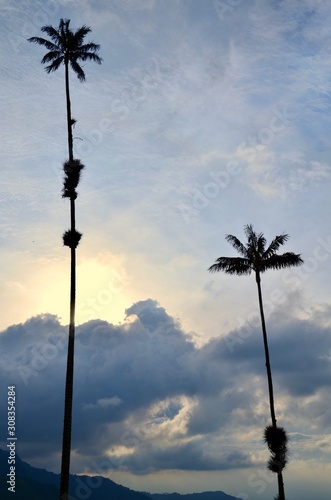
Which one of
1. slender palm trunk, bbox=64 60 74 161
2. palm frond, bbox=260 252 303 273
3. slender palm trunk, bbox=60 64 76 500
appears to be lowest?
slender palm trunk, bbox=60 64 76 500

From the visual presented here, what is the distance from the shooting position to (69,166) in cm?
3869

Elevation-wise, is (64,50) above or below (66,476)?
above

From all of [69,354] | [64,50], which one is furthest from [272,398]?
[64,50]

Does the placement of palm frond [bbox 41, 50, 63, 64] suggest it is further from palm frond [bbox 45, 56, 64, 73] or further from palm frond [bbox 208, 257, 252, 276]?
palm frond [bbox 208, 257, 252, 276]

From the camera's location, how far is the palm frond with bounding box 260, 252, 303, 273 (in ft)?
152

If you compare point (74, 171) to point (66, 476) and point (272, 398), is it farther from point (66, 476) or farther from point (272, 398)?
point (272, 398)

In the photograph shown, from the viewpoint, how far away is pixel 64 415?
31.8 m

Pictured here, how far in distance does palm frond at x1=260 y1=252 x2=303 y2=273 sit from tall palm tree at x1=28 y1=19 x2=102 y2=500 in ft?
57.3

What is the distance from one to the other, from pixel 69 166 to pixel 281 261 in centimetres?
1976

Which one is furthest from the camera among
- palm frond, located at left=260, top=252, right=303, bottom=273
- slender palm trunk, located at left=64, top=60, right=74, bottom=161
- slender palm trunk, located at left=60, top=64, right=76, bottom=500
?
palm frond, located at left=260, top=252, right=303, bottom=273

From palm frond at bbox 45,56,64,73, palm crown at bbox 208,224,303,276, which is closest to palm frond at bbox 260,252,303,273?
palm crown at bbox 208,224,303,276

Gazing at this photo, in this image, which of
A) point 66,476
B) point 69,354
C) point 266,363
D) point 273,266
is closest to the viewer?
point 66,476

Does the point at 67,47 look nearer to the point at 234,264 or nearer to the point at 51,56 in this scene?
the point at 51,56

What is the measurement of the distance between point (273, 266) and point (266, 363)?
854 cm
